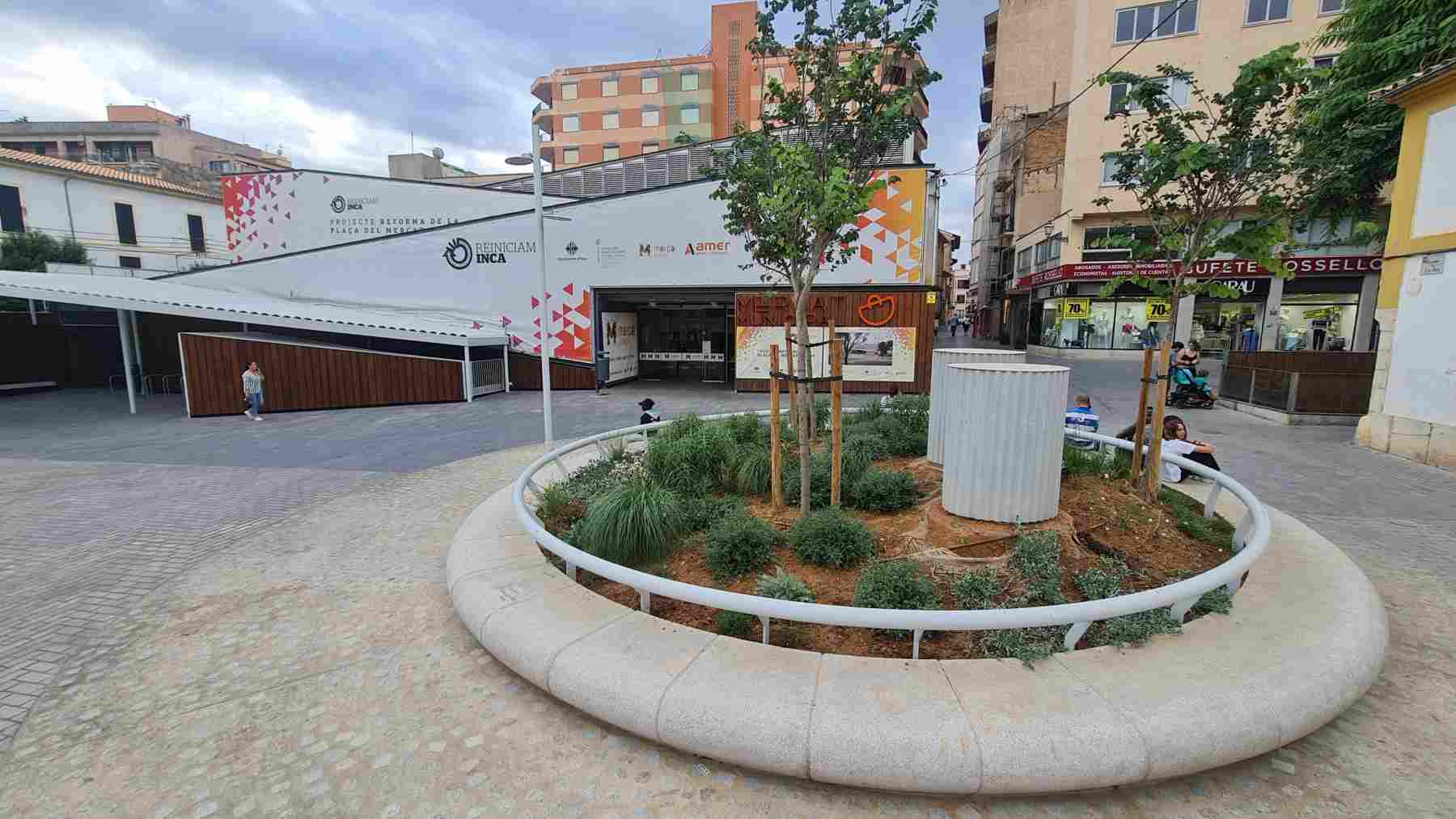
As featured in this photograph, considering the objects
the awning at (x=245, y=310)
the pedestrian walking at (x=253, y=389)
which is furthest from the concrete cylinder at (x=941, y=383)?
the pedestrian walking at (x=253, y=389)

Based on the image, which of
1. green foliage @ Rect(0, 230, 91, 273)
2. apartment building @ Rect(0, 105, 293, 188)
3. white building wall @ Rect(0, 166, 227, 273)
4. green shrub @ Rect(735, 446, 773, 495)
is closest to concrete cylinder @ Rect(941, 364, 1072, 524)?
green shrub @ Rect(735, 446, 773, 495)

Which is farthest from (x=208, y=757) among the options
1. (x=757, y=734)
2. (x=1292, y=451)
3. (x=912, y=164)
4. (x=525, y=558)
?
(x=912, y=164)

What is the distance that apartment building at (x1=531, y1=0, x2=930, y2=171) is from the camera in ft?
154

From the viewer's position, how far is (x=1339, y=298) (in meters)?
27.6

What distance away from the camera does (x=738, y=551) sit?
4.80m

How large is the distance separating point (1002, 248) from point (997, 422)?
4750 centimetres

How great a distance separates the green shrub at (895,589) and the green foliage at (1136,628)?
1001 millimetres

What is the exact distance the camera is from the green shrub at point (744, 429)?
27.1ft

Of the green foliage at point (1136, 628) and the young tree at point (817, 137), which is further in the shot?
the young tree at point (817, 137)

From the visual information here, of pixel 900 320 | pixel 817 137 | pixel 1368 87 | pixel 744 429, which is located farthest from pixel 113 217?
pixel 1368 87

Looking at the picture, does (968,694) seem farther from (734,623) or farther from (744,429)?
(744,429)

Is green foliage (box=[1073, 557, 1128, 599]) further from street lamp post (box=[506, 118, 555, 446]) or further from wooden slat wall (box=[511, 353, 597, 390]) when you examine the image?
wooden slat wall (box=[511, 353, 597, 390])

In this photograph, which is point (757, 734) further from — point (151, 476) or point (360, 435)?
point (360, 435)

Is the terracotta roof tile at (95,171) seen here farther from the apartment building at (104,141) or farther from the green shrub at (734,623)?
the green shrub at (734,623)
